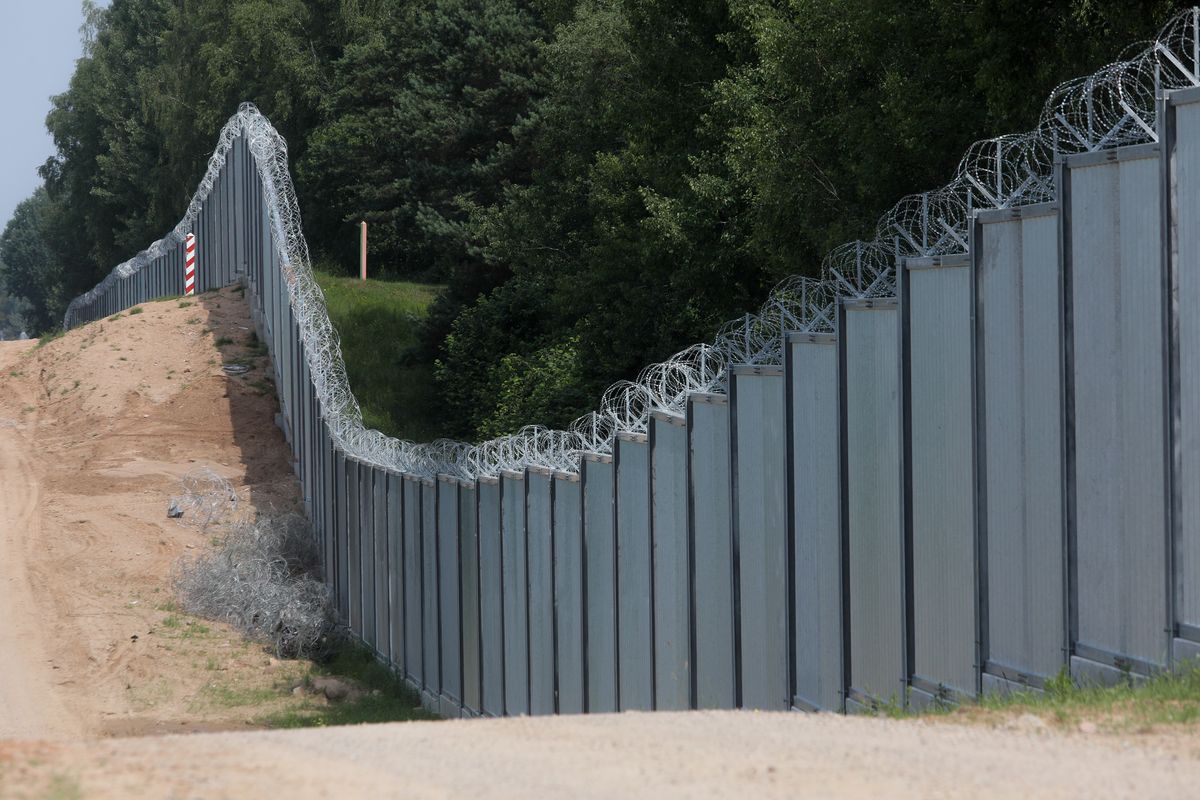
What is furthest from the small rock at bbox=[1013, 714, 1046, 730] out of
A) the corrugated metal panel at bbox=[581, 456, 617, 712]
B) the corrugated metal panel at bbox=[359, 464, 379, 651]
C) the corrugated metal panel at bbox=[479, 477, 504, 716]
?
the corrugated metal panel at bbox=[359, 464, 379, 651]

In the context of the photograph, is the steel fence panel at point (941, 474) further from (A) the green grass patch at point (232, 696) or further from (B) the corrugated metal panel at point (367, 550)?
(B) the corrugated metal panel at point (367, 550)

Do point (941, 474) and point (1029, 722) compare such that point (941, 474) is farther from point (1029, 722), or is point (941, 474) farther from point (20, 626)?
point (20, 626)

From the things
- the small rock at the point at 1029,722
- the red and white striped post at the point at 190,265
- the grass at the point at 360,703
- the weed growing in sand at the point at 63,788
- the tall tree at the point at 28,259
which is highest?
the tall tree at the point at 28,259

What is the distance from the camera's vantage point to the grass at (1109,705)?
5.93 meters

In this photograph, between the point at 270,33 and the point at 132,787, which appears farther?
the point at 270,33

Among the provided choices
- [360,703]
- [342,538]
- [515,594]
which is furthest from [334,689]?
[342,538]

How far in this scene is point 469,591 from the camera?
15.8 metres

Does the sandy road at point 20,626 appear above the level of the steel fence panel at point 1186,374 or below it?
below

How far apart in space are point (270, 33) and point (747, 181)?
116 ft

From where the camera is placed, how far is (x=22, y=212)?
13838cm

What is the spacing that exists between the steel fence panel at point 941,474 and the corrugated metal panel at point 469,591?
25.2 feet

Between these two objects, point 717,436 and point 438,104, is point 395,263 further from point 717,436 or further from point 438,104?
point 717,436

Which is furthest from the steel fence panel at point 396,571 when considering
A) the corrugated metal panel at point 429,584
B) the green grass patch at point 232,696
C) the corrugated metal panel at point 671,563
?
the corrugated metal panel at point 671,563

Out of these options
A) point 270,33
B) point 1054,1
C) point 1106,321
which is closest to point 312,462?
point 1054,1
